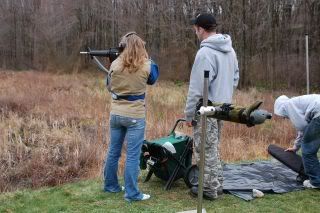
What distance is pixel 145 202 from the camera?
4.51 m

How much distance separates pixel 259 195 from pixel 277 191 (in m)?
0.24

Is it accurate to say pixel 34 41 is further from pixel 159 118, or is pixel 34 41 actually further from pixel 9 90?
pixel 159 118

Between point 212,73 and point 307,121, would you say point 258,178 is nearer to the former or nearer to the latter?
point 307,121

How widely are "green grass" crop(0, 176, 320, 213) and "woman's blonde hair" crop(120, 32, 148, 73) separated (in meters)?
1.23

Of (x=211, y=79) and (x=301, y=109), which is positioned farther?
(x=301, y=109)

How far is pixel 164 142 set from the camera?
485 centimetres

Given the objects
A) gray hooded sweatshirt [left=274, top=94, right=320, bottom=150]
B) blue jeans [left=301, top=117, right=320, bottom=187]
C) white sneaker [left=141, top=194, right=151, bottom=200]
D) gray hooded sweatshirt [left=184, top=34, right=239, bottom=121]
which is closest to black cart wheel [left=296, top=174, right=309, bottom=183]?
Answer: blue jeans [left=301, top=117, right=320, bottom=187]

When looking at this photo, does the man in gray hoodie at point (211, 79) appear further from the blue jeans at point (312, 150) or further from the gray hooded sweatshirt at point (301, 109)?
the blue jeans at point (312, 150)

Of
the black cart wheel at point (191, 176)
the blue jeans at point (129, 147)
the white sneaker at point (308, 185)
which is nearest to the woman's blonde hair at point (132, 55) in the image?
the blue jeans at point (129, 147)

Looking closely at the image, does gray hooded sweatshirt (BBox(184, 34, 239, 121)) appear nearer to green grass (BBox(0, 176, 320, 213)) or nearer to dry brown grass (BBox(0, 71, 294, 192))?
green grass (BBox(0, 176, 320, 213))

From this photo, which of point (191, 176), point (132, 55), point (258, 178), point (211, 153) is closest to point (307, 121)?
point (258, 178)

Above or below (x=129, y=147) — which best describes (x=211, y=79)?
above

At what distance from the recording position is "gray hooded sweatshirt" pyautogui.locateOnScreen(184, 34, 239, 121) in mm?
4336

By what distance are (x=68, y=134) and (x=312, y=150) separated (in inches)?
175
